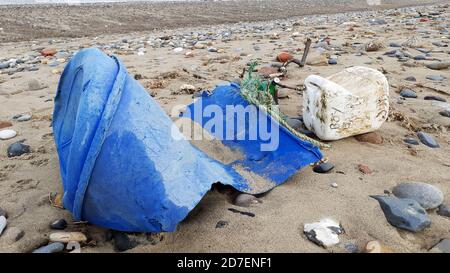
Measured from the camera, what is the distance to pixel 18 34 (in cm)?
826

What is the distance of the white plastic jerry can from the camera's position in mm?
2301

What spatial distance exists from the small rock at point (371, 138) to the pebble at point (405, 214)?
2.46 feet

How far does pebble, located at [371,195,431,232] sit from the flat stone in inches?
2.8

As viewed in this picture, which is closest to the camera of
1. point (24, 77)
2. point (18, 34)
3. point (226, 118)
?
point (226, 118)

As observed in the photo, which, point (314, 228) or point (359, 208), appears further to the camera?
point (359, 208)

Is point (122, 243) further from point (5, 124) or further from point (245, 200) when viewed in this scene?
point (5, 124)

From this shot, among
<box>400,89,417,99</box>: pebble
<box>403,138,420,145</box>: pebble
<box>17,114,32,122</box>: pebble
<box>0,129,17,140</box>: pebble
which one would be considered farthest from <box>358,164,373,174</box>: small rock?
<box>17,114,32,122</box>: pebble

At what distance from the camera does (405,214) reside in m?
1.63

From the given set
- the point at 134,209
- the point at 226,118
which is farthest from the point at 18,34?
the point at 134,209

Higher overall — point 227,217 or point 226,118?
point 226,118

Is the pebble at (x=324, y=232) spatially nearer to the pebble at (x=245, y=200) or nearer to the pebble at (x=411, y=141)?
the pebble at (x=245, y=200)
